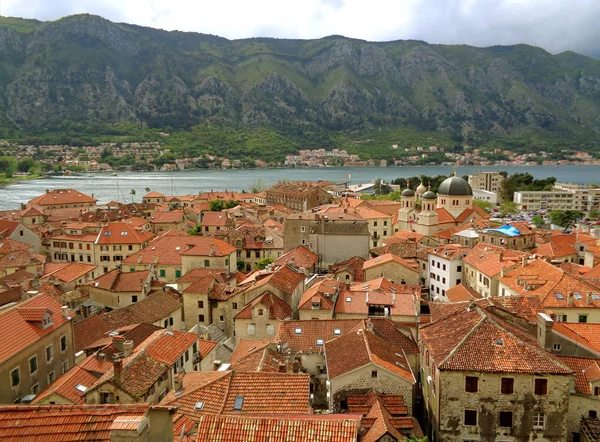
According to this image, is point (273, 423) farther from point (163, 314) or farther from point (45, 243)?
point (45, 243)

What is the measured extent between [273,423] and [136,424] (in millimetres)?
4882

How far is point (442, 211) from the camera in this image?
Answer: 265 ft

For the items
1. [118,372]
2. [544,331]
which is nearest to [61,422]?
[118,372]

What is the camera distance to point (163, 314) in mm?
38125

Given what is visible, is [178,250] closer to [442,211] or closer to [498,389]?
[498,389]

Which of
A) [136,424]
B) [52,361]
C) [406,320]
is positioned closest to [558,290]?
[406,320]

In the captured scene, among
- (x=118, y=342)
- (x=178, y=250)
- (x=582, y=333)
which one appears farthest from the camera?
(x=178, y=250)

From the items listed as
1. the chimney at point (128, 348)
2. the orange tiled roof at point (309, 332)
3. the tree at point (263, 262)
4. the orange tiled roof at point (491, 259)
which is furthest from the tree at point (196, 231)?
the chimney at point (128, 348)

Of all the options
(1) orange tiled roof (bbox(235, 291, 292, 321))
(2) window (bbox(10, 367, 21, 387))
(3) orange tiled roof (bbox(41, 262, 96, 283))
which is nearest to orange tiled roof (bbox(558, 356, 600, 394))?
(1) orange tiled roof (bbox(235, 291, 292, 321))

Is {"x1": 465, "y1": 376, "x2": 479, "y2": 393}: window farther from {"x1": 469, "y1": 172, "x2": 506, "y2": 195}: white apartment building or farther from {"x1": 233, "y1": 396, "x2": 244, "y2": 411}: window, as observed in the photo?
{"x1": 469, "y1": 172, "x2": 506, "y2": 195}: white apartment building

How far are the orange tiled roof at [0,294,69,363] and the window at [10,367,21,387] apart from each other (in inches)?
29.7

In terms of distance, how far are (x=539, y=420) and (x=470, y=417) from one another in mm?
2818

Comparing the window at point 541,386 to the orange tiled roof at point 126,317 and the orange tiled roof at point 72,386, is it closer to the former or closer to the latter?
the orange tiled roof at point 72,386

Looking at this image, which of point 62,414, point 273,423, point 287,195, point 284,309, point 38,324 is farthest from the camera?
point 287,195
